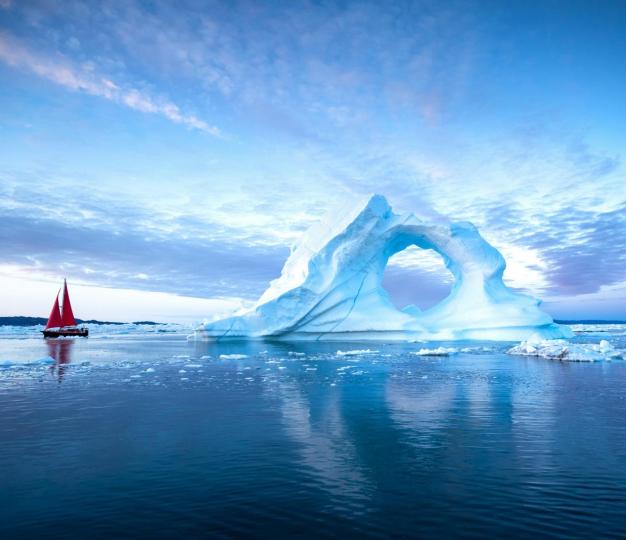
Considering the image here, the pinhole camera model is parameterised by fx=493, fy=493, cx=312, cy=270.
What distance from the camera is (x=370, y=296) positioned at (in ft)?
115

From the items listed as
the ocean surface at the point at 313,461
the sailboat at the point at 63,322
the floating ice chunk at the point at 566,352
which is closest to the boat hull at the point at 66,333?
the sailboat at the point at 63,322

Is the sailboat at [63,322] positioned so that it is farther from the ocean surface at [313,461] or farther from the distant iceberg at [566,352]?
the distant iceberg at [566,352]

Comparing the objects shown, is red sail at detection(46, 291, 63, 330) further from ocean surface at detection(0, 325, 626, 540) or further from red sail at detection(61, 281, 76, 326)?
ocean surface at detection(0, 325, 626, 540)

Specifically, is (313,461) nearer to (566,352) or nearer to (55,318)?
(566,352)

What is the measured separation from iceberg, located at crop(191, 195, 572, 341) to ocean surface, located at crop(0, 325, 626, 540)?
19.5m

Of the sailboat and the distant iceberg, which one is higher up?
the sailboat

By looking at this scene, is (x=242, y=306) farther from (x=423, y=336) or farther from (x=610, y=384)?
(x=610, y=384)

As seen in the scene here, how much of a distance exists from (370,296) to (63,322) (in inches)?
1236

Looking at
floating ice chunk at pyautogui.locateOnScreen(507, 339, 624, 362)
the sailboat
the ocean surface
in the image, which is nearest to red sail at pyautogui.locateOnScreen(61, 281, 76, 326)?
the sailboat

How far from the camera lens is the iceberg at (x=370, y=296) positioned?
105 ft

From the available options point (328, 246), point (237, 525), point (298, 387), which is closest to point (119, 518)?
point (237, 525)

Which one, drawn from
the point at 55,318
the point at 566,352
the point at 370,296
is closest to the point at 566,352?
the point at 566,352

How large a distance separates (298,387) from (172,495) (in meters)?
7.34

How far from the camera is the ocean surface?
14.6ft
